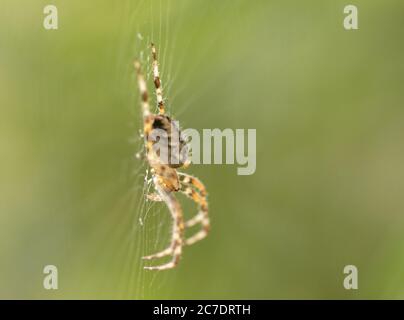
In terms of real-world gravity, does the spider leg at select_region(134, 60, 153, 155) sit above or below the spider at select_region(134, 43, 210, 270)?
above

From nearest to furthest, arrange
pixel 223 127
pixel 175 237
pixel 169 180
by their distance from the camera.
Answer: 1. pixel 169 180
2. pixel 175 237
3. pixel 223 127

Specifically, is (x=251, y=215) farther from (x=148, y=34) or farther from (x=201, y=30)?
(x=148, y=34)

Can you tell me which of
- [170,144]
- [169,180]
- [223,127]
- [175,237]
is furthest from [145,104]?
[223,127]

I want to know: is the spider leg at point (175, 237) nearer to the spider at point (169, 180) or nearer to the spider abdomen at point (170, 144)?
the spider at point (169, 180)

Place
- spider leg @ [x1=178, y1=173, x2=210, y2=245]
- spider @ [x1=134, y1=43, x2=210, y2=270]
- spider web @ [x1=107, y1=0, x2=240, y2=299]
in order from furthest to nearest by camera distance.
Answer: spider web @ [x1=107, y1=0, x2=240, y2=299] < spider leg @ [x1=178, y1=173, x2=210, y2=245] < spider @ [x1=134, y1=43, x2=210, y2=270]

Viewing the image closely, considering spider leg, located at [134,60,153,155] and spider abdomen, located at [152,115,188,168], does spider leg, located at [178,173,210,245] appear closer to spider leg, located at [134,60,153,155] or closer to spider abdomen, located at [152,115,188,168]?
spider abdomen, located at [152,115,188,168]

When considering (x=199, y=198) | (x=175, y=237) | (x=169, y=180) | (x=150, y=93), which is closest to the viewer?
(x=169, y=180)

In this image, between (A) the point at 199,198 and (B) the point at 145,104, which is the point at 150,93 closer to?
(A) the point at 199,198

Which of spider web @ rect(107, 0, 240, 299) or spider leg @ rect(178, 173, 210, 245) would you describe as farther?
spider web @ rect(107, 0, 240, 299)

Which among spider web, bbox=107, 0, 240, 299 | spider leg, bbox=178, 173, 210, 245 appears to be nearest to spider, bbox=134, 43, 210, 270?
spider leg, bbox=178, 173, 210, 245
